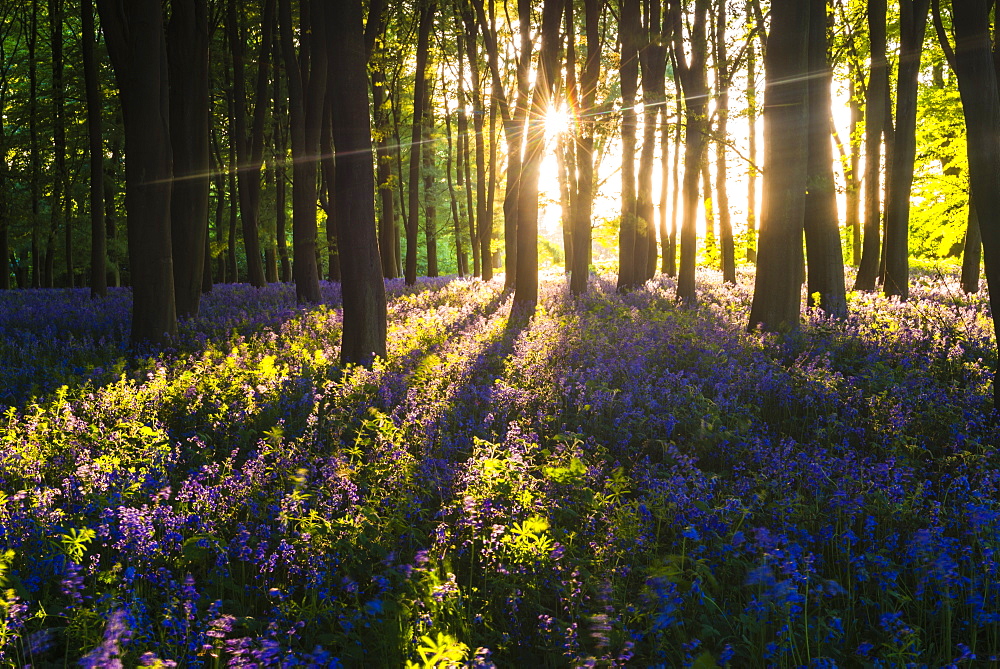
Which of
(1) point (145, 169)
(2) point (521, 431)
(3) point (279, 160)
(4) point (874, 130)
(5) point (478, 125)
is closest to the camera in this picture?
(2) point (521, 431)

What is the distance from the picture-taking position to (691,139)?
58.0 ft

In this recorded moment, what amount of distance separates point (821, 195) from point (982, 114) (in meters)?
7.82

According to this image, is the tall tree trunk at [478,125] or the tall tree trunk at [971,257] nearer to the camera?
the tall tree trunk at [971,257]

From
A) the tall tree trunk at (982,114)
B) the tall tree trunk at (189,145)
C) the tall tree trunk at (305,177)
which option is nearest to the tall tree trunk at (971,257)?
the tall tree trunk at (982,114)

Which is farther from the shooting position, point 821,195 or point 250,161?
point 250,161

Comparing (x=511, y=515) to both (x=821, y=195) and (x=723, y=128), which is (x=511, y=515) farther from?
(x=723, y=128)

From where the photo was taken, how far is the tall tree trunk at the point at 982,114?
19.6ft

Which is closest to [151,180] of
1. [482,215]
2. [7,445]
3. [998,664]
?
[7,445]

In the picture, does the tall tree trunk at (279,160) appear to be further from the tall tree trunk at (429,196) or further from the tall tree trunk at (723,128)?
the tall tree trunk at (723,128)

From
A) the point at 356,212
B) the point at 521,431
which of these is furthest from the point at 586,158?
the point at 521,431

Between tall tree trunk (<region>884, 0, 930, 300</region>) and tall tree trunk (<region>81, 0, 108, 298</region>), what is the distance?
818 inches

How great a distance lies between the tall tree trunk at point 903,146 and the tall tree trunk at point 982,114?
448 inches

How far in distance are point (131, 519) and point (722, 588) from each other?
3220mm

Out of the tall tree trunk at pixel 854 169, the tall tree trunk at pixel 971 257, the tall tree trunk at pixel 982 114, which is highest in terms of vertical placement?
the tall tree trunk at pixel 854 169
